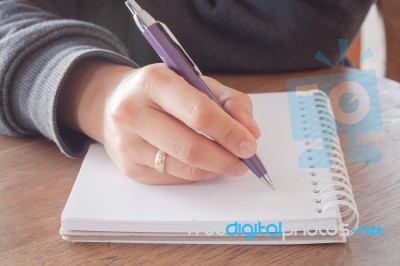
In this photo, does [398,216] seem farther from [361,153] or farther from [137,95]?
[137,95]

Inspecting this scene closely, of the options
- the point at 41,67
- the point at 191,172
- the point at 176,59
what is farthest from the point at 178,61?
the point at 41,67

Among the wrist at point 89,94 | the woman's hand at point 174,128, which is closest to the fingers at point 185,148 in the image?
the woman's hand at point 174,128

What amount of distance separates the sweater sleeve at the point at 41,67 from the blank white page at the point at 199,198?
8cm

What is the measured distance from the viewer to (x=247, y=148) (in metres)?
0.49

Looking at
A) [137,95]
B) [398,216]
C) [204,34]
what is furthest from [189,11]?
[398,216]

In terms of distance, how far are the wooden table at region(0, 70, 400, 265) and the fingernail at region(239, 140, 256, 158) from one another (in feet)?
0.28

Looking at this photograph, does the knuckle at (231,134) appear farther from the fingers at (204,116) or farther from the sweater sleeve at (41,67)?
the sweater sleeve at (41,67)

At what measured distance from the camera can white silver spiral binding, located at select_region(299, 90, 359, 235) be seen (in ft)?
1.60

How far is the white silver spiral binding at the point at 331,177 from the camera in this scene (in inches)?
19.2

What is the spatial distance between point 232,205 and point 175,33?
40 cm

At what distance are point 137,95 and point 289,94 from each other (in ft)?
0.81

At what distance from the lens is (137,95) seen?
1.77 ft

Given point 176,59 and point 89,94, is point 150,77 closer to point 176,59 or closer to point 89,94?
point 176,59

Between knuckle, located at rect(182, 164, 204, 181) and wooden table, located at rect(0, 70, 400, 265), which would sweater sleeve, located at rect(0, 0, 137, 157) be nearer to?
wooden table, located at rect(0, 70, 400, 265)
